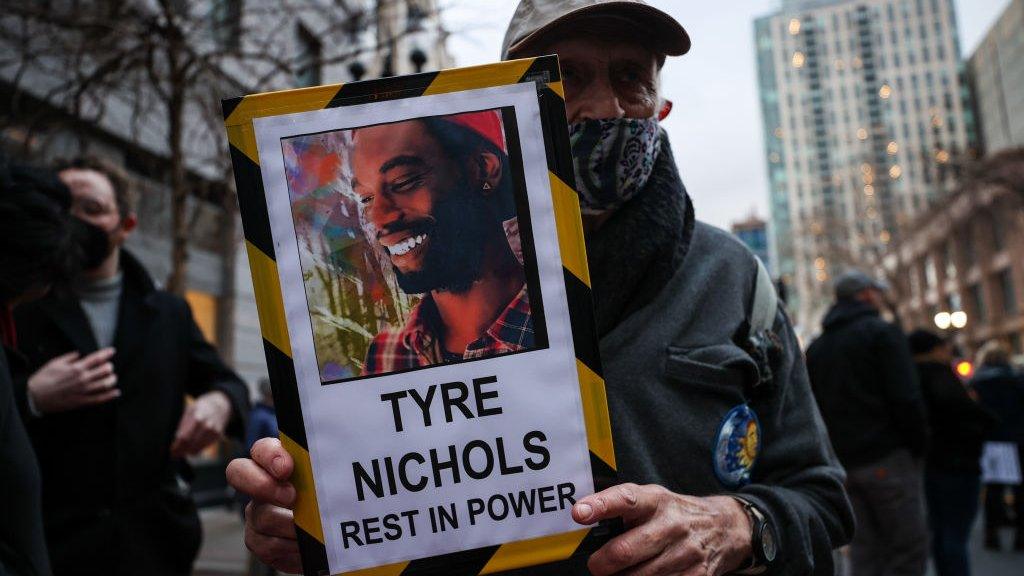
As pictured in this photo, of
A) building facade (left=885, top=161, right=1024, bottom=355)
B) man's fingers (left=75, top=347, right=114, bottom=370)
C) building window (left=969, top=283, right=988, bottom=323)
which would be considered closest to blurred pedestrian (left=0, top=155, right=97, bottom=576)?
man's fingers (left=75, top=347, right=114, bottom=370)

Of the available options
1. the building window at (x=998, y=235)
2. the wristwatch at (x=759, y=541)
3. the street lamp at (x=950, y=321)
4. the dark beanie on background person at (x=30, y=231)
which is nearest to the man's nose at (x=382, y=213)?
the wristwatch at (x=759, y=541)

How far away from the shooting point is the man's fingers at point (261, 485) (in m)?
1.13

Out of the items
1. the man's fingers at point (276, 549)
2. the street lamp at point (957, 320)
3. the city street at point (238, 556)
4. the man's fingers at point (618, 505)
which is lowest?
the street lamp at point (957, 320)

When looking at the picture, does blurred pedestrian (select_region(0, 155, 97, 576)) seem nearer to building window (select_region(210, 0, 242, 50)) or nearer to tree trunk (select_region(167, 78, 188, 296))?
tree trunk (select_region(167, 78, 188, 296))

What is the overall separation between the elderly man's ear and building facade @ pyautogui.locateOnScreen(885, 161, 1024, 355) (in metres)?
38.2

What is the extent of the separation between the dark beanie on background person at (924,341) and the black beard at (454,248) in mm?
6556

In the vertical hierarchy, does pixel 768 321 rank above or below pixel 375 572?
above

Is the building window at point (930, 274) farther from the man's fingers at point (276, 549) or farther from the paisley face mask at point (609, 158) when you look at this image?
the man's fingers at point (276, 549)

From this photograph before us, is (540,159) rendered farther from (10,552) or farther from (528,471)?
(10,552)

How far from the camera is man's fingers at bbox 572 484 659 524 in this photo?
1.12 metres

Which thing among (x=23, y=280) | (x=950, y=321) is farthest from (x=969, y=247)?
(x=23, y=280)

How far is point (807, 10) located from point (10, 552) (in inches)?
5701

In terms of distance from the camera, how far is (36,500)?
5.68ft

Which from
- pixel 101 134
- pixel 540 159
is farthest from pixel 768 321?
pixel 101 134
